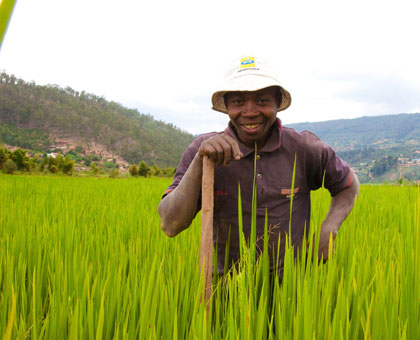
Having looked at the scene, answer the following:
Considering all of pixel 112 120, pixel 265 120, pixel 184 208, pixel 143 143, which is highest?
pixel 112 120

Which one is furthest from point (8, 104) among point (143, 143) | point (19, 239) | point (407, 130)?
point (407, 130)

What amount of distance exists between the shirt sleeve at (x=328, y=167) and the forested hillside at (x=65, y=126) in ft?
207

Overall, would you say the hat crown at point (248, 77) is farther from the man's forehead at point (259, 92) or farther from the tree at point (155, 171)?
the tree at point (155, 171)

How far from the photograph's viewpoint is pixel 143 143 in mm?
74562

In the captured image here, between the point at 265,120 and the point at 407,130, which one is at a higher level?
the point at 407,130

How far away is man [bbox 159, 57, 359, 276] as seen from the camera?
55.4 inches

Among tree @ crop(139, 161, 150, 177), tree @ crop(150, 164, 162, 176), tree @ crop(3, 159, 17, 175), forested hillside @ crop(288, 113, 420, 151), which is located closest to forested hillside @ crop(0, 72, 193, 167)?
tree @ crop(150, 164, 162, 176)

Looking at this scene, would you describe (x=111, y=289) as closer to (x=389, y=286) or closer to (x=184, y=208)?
(x=184, y=208)

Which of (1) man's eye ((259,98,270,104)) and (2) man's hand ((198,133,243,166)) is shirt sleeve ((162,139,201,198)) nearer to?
(1) man's eye ((259,98,270,104))

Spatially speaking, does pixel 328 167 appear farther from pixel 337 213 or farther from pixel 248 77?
pixel 248 77

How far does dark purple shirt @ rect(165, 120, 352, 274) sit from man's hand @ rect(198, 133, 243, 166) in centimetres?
52

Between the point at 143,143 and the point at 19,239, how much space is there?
2920 inches

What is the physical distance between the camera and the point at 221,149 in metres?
1.04

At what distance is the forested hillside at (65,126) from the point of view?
66.9 metres
